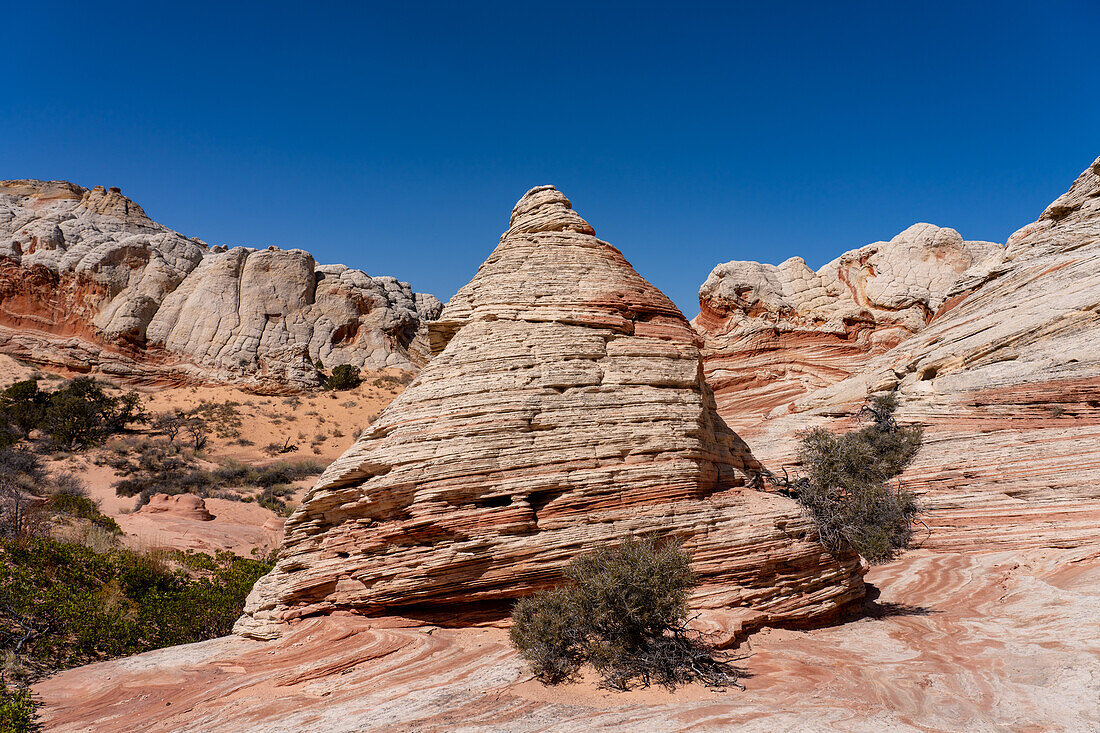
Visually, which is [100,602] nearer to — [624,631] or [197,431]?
[624,631]

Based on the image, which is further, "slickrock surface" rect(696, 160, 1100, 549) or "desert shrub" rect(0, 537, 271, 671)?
"slickrock surface" rect(696, 160, 1100, 549)

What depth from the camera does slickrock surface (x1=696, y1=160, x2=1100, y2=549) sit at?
14.6 metres

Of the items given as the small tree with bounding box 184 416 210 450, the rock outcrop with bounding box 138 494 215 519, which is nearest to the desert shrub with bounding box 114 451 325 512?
the rock outcrop with bounding box 138 494 215 519

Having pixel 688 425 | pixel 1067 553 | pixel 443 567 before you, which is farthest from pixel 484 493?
pixel 1067 553

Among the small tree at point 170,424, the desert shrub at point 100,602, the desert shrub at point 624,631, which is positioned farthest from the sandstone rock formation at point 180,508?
the desert shrub at point 624,631

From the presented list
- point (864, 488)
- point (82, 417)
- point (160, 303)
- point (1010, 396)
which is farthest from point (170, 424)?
point (1010, 396)

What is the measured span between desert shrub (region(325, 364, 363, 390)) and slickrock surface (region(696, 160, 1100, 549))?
96.3 ft

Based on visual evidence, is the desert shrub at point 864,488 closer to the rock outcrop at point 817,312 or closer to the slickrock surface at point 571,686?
the slickrock surface at point 571,686

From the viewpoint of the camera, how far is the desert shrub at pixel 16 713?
6.22 meters

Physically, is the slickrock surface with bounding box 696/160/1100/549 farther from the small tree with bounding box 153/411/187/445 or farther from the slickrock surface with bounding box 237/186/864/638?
the small tree with bounding box 153/411/187/445

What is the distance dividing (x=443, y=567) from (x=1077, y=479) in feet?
52.5

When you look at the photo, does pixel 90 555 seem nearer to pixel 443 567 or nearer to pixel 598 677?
pixel 443 567

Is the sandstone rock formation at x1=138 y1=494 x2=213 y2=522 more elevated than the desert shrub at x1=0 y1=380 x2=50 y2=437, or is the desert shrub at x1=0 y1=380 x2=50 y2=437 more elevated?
the desert shrub at x1=0 y1=380 x2=50 y2=437

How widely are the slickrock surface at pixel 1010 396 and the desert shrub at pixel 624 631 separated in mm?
11465
